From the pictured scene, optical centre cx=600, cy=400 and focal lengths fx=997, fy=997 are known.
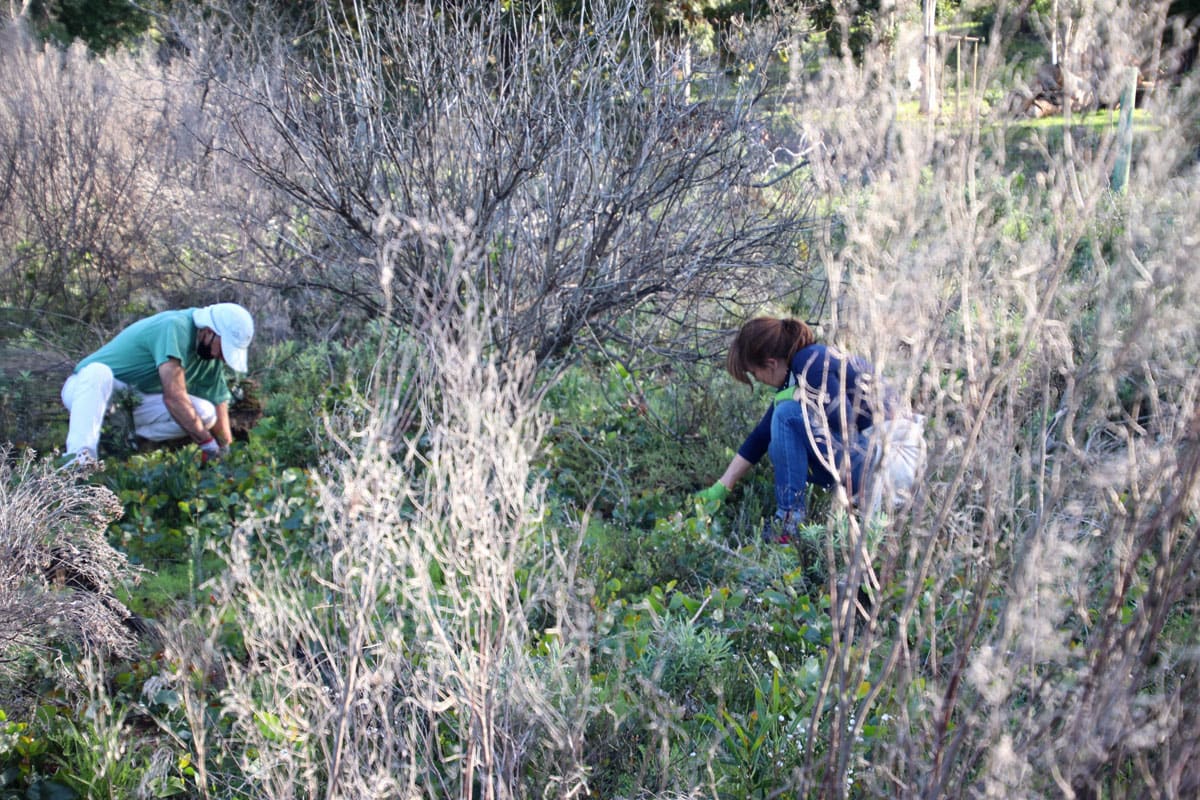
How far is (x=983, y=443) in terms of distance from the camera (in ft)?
6.95

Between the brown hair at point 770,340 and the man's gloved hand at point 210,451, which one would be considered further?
the man's gloved hand at point 210,451

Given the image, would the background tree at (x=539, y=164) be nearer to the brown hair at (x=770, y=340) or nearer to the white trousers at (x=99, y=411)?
the brown hair at (x=770, y=340)

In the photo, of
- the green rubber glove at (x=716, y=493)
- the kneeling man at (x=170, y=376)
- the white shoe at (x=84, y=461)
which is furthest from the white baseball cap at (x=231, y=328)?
the green rubber glove at (x=716, y=493)

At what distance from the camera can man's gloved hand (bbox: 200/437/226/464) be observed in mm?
5523

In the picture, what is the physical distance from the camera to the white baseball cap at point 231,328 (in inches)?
214

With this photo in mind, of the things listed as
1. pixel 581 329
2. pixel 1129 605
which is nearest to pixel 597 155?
pixel 581 329

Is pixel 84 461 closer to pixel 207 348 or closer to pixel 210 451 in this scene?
pixel 210 451

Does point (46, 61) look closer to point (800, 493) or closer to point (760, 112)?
point (760, 112)

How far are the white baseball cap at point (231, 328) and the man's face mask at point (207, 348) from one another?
76 millimetres

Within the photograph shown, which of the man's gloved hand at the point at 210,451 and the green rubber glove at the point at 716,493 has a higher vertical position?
the man's gloved hand at the point at 210,451

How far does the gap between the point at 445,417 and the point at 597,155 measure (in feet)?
10.7

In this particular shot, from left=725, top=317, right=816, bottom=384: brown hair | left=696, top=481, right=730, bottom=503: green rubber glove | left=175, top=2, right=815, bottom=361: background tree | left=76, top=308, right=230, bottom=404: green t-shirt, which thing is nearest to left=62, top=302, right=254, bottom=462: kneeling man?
left=76, top=308, right=230, bottom=404: green t-shirt

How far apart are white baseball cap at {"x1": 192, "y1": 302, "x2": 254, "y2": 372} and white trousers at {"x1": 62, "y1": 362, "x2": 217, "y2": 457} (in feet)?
1.62

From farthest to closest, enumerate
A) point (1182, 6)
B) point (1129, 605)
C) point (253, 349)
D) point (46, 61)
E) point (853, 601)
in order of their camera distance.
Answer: point (1182, 6) → point (46, 61) → point (253, 349) → point (1129, 605) → point (853, 601)
